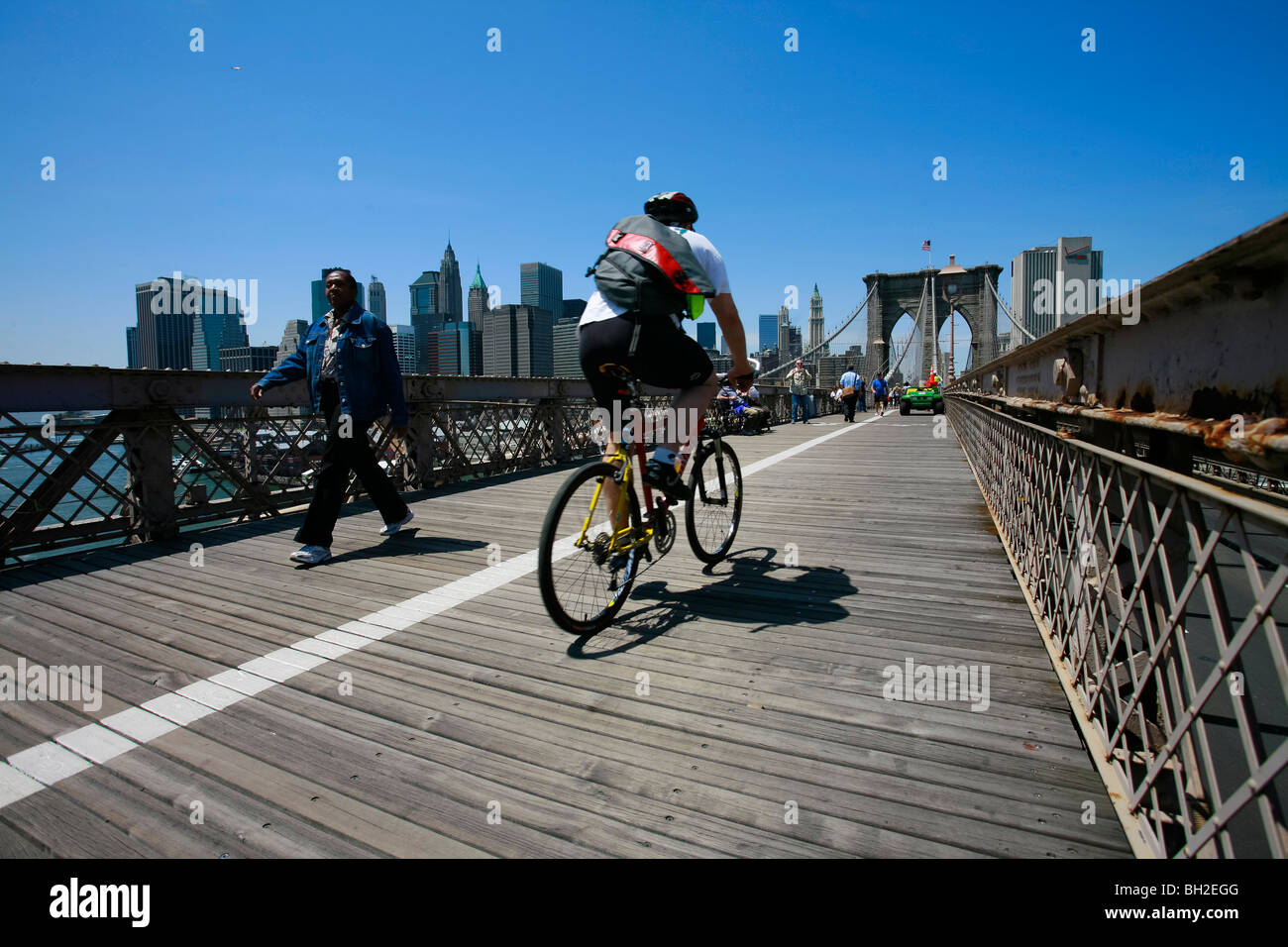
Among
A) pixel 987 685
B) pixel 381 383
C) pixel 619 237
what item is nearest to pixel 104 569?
pixel 381 383

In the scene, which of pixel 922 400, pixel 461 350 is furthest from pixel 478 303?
pixel 922 400

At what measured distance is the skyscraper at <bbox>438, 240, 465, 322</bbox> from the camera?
9181 centimetres

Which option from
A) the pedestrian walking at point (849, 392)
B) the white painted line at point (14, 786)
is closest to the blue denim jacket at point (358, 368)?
the white painted line at point (14, 786)

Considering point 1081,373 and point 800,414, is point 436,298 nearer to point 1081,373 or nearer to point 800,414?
point 800,414

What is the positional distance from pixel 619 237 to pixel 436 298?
323 feet

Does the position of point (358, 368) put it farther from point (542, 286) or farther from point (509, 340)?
point (542, 286)

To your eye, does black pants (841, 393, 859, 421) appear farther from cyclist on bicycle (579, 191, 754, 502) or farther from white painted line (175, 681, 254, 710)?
white painted line (175, 681, 254, 710)

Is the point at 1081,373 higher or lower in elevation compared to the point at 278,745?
higher

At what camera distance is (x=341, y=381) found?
4.42 metres

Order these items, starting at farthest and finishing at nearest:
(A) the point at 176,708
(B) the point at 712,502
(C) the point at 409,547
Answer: (C) the point at 409,547 < (B) the point at 712,502 < (A) the point at 176,708

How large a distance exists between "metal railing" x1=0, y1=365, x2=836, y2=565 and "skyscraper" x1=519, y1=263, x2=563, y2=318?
79.2 meters

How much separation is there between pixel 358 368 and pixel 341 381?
0.46 feet
